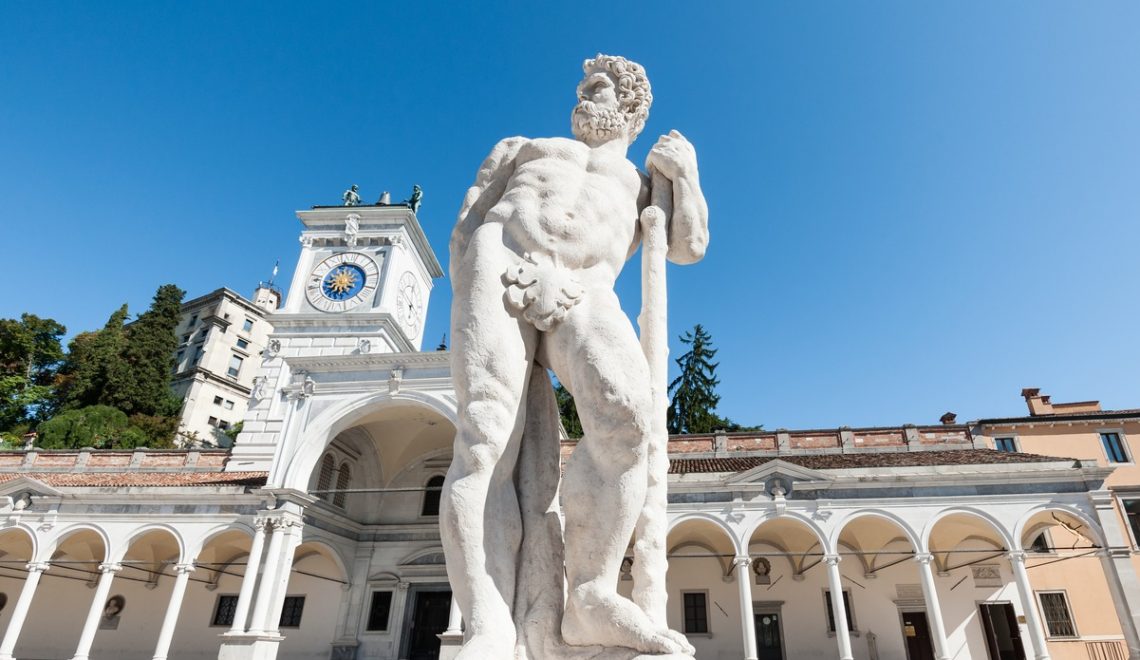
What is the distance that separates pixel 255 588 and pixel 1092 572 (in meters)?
23.0

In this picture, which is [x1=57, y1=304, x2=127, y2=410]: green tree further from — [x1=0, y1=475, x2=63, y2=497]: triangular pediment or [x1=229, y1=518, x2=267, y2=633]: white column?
[x1=229, y1=518, x2=267, y2=633]: white column

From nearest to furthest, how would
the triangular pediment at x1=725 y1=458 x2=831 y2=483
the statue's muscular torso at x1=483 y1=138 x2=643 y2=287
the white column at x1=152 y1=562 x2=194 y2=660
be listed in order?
1. the statue's muscular torso at x1=483 y1=138 x2=643 y2=287
2. the white column at x1=152 y1=562 x2=194 y2=660
3. the triangular pediment at x1=725 y1=458 x2=831 y2=483

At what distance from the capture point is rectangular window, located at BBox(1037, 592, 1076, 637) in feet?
58.2

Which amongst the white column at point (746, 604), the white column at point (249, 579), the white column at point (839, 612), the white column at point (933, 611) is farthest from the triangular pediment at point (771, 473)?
the white column at point (249, 579)

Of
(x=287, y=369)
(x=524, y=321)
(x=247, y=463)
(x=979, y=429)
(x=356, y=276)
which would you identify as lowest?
(x=524, y=321)

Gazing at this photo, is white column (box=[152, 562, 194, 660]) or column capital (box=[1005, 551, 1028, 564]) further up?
column capital (box=[1005, 551, 1028, 564])

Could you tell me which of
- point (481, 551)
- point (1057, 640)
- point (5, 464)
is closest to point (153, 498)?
point (5, 464)

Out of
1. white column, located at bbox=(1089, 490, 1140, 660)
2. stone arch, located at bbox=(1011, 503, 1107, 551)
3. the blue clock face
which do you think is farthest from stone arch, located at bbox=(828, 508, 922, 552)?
the blue clock face

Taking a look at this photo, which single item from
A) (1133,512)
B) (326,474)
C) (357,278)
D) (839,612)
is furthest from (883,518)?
(357,278)

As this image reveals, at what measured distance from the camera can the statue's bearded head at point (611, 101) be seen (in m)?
2.93

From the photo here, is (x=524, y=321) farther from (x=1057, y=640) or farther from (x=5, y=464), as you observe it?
(x=5, y=464)

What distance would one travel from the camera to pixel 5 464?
22516 millimetres

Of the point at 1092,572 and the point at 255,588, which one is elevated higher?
the point at 1092,572

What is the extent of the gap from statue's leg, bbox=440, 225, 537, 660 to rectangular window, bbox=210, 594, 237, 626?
22.1m
